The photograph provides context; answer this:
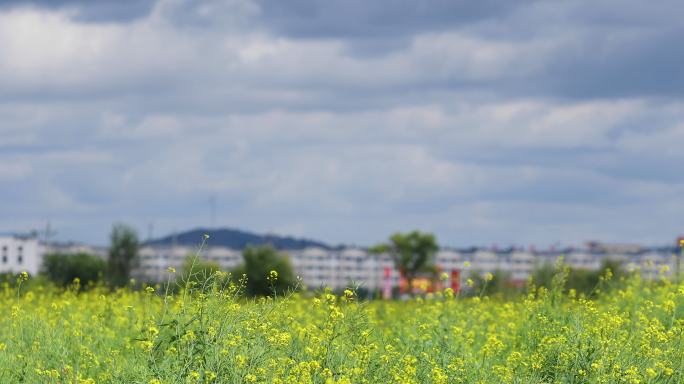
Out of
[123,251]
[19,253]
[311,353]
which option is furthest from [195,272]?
[19,253]

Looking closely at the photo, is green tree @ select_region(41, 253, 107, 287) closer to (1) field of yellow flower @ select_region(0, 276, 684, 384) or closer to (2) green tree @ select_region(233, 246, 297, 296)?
(2) green tree @ select_region(233, 246, 297, 296)

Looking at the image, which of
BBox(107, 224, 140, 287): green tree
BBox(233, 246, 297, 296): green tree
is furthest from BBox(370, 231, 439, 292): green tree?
BBox(107, 224, 140, 287): green tree

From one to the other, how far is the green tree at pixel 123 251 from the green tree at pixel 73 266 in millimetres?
4768

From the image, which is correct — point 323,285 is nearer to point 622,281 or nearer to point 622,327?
point 622,327

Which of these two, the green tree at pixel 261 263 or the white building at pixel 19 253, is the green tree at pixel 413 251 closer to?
the green tree at pixel 261 263

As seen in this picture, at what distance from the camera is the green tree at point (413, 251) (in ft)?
355

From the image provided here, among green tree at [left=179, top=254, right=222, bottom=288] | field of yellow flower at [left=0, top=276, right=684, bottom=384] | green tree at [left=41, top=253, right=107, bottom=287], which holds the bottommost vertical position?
green tree at [left=41, top=253, right=107, bottom=287]

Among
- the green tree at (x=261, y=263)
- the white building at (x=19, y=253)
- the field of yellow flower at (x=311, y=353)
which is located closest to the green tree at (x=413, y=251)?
the green tree at (x=261, y=263)

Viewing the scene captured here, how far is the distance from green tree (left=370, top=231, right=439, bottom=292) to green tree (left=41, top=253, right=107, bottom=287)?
39003 mm

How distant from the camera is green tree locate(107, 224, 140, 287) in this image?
69.0 m

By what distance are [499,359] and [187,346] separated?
3775 mm

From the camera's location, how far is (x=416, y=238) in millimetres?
108125

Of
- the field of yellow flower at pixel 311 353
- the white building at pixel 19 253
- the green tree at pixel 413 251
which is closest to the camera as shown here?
the field of yellow flower at pixel 311 353

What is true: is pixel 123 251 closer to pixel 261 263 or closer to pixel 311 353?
pixel 261 263
